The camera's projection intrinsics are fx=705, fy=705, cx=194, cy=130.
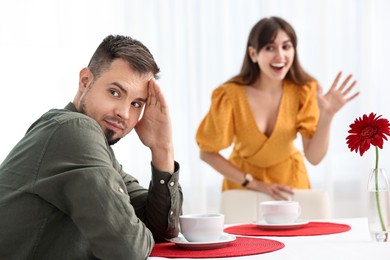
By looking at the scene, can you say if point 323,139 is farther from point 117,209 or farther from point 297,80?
point 117,209

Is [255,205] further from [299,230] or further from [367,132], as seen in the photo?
[367,132]

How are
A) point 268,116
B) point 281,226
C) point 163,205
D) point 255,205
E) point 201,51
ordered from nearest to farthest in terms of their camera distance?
point 163,205
point 281,226
point 255,205
point 268,116
point 201,51

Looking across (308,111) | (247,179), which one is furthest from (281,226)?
(308,111)

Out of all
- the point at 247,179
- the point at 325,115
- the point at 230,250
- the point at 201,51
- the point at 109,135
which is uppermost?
the point at 201,51

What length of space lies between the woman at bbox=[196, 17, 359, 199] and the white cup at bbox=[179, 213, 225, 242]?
4.62ft

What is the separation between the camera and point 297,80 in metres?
3.07

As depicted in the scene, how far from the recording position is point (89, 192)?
1.26m

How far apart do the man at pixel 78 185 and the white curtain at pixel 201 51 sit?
248 centimetres

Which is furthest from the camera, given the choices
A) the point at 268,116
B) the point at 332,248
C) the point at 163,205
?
the point at 268,116

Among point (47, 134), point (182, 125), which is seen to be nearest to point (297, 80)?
point (182, 125)

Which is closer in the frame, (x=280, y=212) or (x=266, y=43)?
(x=280, y=212)

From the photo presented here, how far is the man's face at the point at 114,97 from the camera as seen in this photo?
153 centimetres

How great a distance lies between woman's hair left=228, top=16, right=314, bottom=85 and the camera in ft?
9.73

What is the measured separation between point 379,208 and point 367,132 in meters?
0.17
